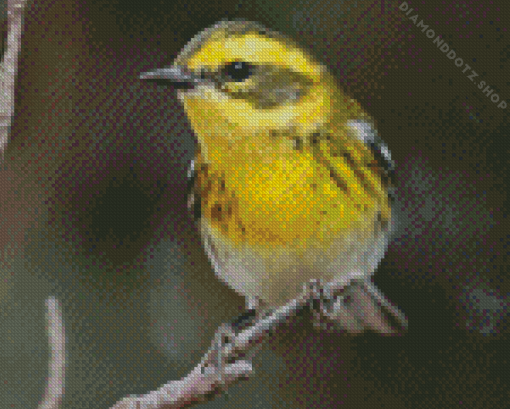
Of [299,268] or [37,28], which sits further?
[37,28]

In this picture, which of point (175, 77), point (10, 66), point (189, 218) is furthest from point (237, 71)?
point (10, 66)

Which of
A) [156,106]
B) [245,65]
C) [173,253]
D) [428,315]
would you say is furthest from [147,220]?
[428,315]

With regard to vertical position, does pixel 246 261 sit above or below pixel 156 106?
below

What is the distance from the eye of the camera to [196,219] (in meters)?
0.99

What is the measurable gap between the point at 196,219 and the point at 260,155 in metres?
0.16

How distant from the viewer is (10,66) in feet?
3.59

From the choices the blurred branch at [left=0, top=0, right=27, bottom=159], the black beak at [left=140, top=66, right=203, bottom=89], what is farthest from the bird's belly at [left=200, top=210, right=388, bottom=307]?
the blurred branch at [left=0, top=0, right=27, bottom=159]

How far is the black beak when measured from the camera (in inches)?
36.1

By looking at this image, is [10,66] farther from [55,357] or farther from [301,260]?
[301,260]

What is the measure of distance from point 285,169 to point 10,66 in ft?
1.81

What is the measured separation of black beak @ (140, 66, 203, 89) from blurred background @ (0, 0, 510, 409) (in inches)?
1.0

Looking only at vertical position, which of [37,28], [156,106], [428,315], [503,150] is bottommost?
[428,315]

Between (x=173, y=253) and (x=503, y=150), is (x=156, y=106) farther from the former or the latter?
(x=503, y=150)

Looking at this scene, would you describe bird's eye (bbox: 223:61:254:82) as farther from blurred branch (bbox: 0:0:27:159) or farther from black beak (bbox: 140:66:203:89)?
blurred branch (bbox: 0:0:27:159)
